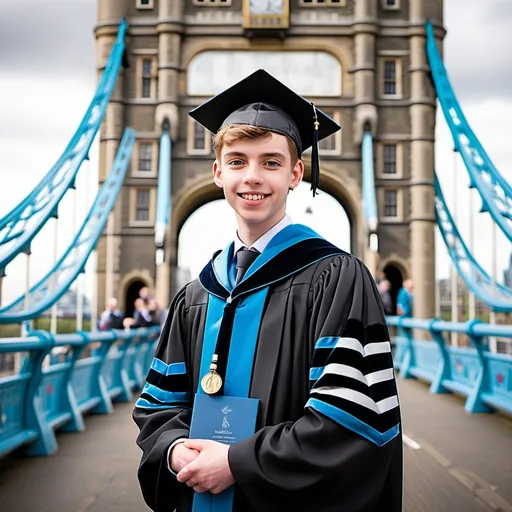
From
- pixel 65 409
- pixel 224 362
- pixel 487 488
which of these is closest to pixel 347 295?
pixel 224 362

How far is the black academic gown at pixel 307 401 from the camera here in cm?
179

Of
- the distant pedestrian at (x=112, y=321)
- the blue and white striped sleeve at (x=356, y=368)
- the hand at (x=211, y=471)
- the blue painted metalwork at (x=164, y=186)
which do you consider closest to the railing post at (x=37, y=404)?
the hand at (x=211, y=471)

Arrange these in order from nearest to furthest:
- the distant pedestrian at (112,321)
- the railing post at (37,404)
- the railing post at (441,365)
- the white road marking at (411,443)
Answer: the railing post at (37,404), the white road marking at (411,443), the railing post at (441,365), the distant pedestrian at (112,321)

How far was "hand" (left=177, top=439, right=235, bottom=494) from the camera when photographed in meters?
1.82

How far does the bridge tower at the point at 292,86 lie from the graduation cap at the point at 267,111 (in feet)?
65.7

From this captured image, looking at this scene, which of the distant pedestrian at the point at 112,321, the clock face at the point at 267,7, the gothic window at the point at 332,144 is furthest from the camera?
the gothic window at the point at 332,144

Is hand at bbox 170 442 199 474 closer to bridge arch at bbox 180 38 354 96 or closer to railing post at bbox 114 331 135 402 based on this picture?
railing post at bbox 114 331 135 402

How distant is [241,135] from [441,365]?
27.1 feet

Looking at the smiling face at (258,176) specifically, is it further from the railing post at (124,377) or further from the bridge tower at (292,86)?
the bridge tower at (292,86)

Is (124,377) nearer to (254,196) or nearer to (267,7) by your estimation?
(254,196)

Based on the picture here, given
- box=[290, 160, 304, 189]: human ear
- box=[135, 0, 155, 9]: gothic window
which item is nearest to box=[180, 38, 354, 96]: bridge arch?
box=[135, 0, 155, 9]: gothic window

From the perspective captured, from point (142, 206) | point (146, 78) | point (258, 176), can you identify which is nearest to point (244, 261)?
point (258, 176)

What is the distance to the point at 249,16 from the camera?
22.7 m

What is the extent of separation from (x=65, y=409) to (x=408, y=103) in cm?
1877
